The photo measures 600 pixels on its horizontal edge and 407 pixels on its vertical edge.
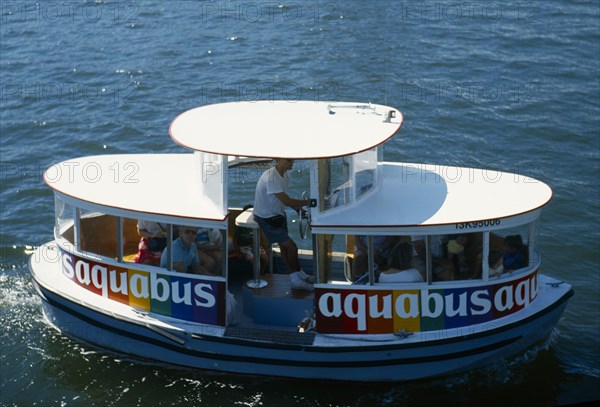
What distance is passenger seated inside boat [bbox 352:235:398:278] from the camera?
43.8 ft

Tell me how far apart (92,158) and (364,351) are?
216 inches

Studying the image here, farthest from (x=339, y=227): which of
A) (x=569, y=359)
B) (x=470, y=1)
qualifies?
(x=470, y=1)

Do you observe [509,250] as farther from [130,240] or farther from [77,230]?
[77,230]

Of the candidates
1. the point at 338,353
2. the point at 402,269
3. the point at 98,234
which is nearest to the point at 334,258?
the point at 402,269

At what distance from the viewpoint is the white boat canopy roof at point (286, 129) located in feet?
42.9

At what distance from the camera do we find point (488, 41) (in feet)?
87.5

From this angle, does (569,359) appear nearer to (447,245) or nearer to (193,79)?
(447,245)

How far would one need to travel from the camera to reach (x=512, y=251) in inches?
535

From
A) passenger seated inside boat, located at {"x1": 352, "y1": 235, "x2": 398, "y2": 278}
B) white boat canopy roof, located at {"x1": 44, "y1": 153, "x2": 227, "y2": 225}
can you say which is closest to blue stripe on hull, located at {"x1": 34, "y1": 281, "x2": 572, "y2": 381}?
passenger seated inside boat, located at {"x1": 352, "y1": 235, "x2": 398, "y2": 278}

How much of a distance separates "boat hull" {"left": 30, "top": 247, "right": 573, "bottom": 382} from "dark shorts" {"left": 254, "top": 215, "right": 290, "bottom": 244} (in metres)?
1.37

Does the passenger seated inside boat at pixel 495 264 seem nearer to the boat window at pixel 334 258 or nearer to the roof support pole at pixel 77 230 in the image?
the boat window at pixel 334 258

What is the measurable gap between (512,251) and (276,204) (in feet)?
11.3

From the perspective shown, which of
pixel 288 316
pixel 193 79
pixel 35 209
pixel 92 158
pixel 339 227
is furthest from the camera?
pixel 193 79

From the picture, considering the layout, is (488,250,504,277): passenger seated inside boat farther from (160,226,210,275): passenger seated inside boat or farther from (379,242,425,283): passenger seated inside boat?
(160,226,210,275): passenger seated inside boat
